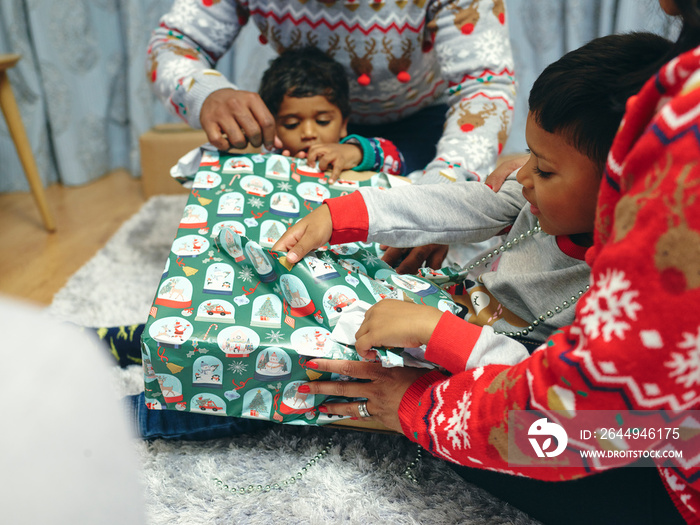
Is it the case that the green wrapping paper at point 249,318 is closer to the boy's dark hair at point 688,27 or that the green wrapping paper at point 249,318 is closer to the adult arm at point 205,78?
the adult arm at point 205,78

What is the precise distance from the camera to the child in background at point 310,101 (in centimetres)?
104

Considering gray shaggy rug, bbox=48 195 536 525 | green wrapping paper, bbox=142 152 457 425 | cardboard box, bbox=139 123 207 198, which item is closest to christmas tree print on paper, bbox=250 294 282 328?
green wrapping paper, bbox=142 152 457 425

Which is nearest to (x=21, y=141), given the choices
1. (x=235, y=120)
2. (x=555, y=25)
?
(x=235, y=120)

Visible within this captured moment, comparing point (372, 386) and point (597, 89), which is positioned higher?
point (597, 89)

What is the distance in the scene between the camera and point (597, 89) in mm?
483

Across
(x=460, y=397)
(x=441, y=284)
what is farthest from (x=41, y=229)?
(x=460, y=397)

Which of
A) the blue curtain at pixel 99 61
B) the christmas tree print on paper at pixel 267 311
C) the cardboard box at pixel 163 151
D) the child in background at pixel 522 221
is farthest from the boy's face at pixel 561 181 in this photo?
the blue curtain at pixel 99 61

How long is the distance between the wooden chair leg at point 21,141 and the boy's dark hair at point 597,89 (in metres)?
1.45

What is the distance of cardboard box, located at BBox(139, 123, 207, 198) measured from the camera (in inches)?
64.7

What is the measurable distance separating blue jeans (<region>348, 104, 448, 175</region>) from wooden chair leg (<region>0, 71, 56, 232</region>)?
0.93 m

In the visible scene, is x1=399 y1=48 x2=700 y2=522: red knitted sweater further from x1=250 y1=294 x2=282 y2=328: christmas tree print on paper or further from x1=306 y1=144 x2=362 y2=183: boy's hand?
x1=306 y1=144 x2=362 y2=183: boy's hand

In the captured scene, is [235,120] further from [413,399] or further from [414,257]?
[413,399]

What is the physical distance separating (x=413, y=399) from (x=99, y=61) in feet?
6.15

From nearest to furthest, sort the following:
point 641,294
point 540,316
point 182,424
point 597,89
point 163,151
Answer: point 641,294 → point 597,89 → point 540,316 → point 182,424 → point 163,151
